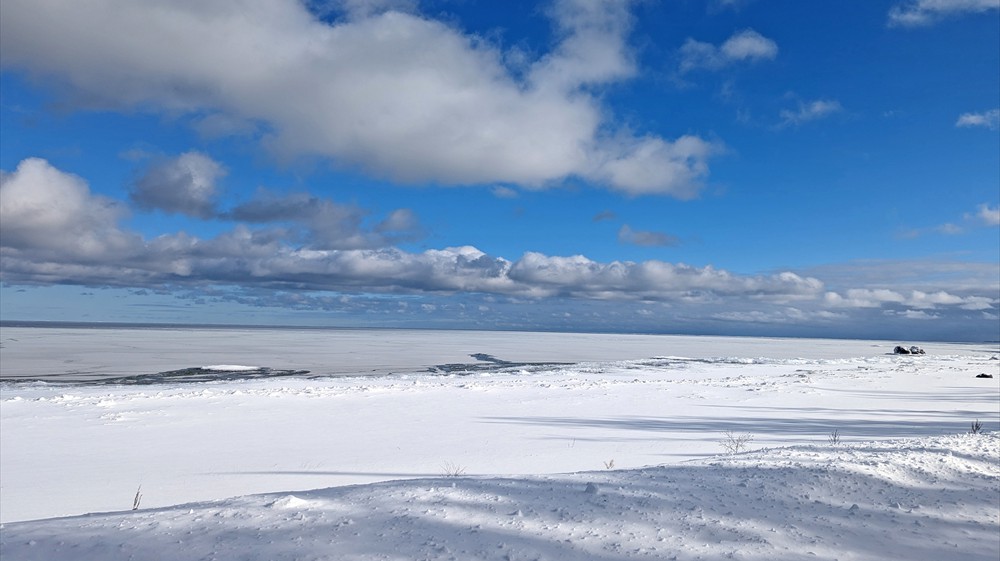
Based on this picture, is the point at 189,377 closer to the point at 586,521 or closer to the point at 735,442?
the point at 735,442

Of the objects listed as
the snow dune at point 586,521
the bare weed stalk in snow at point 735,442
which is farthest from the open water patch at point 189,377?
the snow dune at point 586,521

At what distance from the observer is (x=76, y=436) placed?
36.8 feet

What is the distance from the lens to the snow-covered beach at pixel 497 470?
353 centimetres

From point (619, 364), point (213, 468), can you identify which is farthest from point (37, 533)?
point (619, 364)

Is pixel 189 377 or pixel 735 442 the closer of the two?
pixel 735 442

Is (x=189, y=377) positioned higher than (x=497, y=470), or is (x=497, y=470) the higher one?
(x=497, y=470)

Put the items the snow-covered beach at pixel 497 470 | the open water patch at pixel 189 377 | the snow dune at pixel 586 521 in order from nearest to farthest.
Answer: the snow dune at pixel 586 521 < the snow-covered beach at pixel 497 470 < the open water patch at pixel 189 377

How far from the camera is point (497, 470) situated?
8789mm

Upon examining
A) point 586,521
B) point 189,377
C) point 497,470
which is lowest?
point 189,377

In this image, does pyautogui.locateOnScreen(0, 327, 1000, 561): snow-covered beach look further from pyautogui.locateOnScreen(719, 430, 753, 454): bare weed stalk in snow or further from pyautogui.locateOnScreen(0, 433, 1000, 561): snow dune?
pyautogui.locateOnScreen(719, 430, 753, 454): bare weed stalk in snow

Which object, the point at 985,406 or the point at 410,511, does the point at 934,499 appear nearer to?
the point at 410,511

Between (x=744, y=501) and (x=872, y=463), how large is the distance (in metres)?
1.97

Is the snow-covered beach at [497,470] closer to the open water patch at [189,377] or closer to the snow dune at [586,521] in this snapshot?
the snow dune at [586,521]

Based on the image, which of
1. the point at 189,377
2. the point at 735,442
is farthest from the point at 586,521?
the point at 189,377
